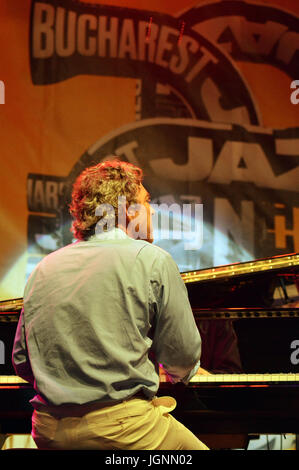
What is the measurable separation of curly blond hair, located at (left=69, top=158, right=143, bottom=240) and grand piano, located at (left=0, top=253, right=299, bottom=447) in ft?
3.22

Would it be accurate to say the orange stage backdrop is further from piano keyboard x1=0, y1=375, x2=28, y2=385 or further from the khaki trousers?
the khaki trousers

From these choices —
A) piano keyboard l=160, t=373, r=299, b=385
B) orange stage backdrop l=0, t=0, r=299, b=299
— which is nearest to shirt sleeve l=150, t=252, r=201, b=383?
piano keyboard l=160, t=373, r=299, b=385

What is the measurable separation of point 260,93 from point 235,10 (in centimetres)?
73

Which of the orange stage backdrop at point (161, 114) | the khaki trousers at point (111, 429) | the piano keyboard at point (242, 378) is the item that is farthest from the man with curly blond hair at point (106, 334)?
the orange stage backdrop at point (161, 114)

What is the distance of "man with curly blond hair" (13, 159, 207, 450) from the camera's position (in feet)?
4.37

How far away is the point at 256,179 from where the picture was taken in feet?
13.7

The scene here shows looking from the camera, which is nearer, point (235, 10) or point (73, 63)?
point (73, 63)

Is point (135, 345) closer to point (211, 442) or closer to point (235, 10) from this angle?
point (211, 442)

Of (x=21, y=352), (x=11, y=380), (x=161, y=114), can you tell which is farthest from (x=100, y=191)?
(x=161, y=114)

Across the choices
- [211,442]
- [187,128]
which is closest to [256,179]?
[187,128]

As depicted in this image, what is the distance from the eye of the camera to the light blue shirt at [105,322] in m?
1.33

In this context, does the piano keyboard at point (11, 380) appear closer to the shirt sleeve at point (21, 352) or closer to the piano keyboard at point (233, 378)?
the piano keyboard at point (233, 378)

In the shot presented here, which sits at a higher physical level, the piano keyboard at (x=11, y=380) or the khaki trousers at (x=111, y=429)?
the khaki trousers at (x=111, y=429)

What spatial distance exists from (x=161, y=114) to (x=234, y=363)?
7.60 feet
